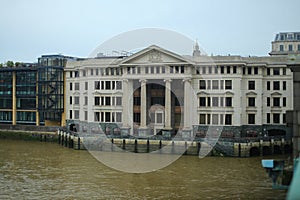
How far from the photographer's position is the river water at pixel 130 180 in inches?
1174

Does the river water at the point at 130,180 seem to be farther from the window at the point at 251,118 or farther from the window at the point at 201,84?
the window at the point at 201,84

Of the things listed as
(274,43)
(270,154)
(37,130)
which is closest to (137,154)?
(270,154)

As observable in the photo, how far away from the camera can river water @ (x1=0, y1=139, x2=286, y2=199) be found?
2981cm

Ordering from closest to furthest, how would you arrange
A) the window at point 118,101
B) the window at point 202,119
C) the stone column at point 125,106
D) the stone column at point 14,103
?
the window at point 202,119 → the stone column at point 125,106 → the window at point 118,101 → the stone column at point 14,103

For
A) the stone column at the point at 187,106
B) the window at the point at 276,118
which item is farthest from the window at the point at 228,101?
the window at the point at 276,118

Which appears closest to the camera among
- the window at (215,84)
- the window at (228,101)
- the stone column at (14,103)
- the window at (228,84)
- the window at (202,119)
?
the window at (228,84)

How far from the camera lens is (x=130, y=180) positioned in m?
34.5

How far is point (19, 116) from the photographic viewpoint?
72.2 m

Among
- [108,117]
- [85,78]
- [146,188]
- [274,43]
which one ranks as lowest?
[146,188]

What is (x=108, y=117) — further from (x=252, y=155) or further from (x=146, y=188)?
(x=146, y=188)

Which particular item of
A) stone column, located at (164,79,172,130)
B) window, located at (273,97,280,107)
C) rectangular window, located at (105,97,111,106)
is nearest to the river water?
stone column, located at (164,79,172,130)

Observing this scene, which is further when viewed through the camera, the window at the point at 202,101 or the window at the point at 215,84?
the window at the point at 202,101

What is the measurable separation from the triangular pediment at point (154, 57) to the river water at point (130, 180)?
13872 mm

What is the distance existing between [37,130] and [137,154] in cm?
2248
